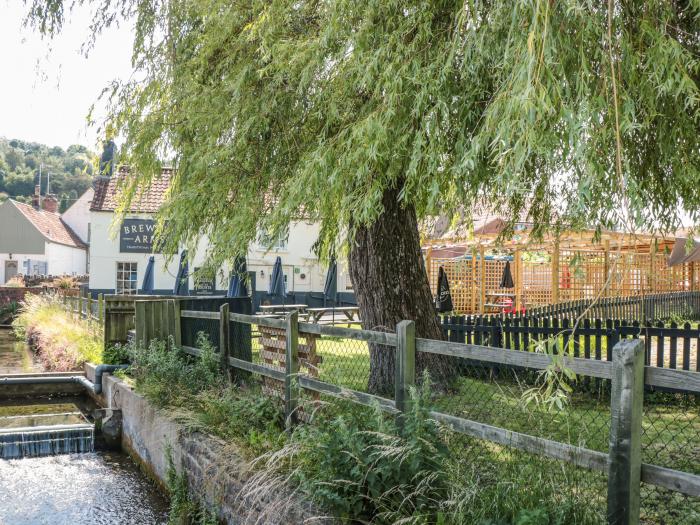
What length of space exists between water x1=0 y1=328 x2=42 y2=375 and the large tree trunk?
9.45m

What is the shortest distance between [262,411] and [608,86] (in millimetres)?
4111

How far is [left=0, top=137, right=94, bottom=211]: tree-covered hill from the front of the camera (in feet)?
254

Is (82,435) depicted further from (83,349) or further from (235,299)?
(83,349)

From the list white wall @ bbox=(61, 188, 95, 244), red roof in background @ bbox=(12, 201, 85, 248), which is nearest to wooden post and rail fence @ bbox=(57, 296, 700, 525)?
red roof in background @ bbox=(12, 201, 85, 248)

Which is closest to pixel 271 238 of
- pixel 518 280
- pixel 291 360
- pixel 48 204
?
pixel 291 360

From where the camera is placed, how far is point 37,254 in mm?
42875

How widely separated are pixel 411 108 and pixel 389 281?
316 centimetres

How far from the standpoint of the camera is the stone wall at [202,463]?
437 centimetres

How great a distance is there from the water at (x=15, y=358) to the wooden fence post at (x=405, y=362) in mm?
11742

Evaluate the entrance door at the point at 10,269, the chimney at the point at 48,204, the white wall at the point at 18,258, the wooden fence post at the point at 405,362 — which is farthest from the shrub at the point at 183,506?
the chimney at the point at 48,204

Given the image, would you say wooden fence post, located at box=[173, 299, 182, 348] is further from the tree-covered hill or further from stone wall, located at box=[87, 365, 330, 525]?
the tree-covered hill

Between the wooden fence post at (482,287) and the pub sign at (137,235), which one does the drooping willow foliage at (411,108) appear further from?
the pub sign at (137,235)

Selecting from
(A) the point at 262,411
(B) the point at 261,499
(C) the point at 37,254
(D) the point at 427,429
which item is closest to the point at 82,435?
(A) the point at 262,411

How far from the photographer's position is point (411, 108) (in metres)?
4.73
